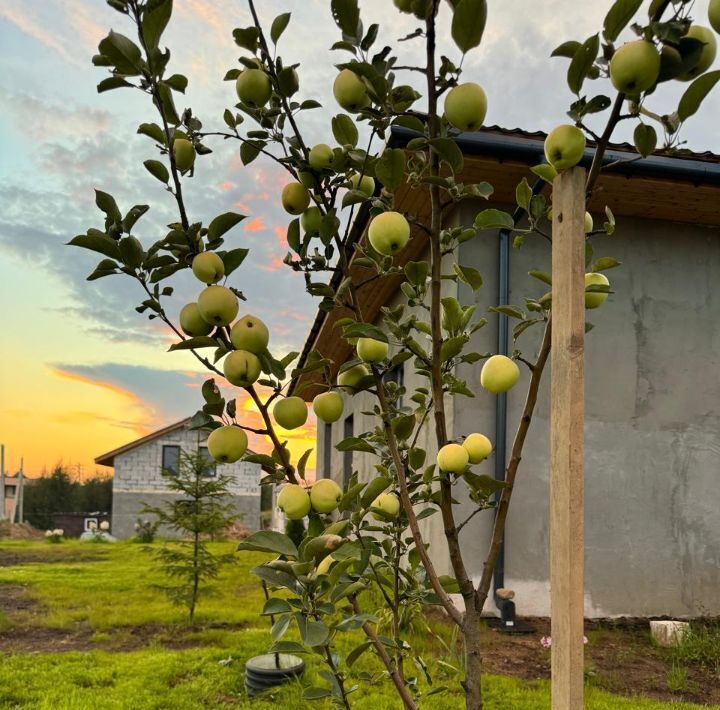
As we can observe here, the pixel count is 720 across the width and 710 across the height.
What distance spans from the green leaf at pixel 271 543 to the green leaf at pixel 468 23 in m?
0.82

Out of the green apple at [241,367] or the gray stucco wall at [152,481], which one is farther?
the gray stucco wall at [152,481]

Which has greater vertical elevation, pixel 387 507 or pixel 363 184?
pixel 363 184

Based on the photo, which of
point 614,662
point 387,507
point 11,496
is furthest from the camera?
point 11,496

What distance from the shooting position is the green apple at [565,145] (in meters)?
1.06

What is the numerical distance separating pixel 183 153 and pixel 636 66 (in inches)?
29.2

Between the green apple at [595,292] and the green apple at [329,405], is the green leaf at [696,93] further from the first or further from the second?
the green apple at [329,405]

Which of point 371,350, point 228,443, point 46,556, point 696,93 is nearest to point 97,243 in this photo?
point 228,443

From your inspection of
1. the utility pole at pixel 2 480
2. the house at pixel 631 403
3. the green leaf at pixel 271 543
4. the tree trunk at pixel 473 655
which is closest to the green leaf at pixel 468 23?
the green leaf at pixel 271 543

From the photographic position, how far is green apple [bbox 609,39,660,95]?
0.91 meters

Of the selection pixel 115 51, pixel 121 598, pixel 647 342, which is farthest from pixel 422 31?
pixel 121 598

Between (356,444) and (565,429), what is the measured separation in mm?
412

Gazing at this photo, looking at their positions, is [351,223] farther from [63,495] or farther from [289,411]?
[63,495]

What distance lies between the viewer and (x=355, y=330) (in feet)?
3.57

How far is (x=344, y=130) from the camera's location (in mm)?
1196
